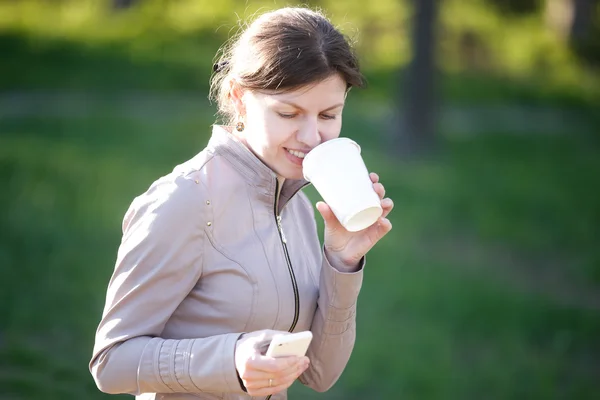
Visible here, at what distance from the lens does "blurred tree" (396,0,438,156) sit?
9555 millimetres

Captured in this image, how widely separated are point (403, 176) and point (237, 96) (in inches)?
269

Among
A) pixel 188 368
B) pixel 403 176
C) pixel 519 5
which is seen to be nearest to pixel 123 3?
pixel 519 5

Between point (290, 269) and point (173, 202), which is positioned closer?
point (173, 202)

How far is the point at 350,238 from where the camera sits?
229 centimetres

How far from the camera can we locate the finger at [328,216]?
2189 mm

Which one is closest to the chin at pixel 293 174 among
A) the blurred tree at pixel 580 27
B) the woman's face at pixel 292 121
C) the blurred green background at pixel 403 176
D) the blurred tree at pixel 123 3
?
the woman's face at pixel 292 121

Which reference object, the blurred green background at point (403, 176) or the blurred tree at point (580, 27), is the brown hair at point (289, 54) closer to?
the blurred green background at point (403, 176)

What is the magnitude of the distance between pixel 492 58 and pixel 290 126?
41.6 ft

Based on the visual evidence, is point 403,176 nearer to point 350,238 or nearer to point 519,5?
point 350,238

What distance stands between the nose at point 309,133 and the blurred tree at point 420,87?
7644mm

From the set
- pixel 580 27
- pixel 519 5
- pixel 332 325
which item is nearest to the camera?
pixel 332 325

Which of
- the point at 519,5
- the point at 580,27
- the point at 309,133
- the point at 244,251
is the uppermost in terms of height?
the point at 519,5

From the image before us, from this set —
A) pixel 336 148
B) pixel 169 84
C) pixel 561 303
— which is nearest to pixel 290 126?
pixel 336 148

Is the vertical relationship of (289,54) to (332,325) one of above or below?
above
